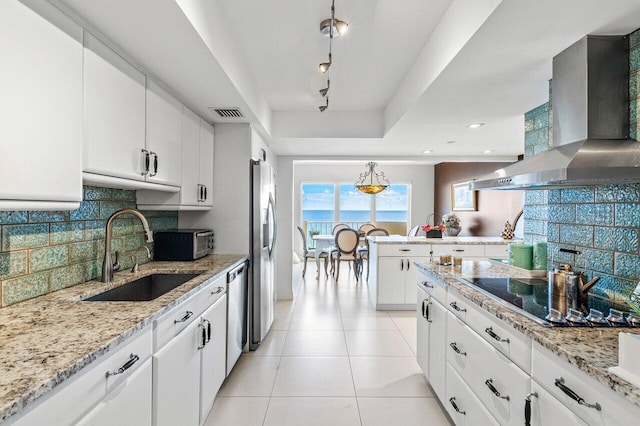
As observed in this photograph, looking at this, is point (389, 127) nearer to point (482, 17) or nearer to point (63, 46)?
point (482, 17)

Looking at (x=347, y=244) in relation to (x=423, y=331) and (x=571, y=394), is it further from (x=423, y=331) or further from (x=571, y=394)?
(x=571, y=394)

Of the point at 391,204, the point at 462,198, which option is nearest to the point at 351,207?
the point at 391,204

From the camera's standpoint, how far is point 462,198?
6.54m

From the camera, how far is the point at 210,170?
3.15 m

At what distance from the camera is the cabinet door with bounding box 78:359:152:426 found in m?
1.03

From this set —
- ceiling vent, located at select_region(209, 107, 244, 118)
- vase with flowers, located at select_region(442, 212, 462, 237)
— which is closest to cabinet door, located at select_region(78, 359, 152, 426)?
ceiling vent, located at select_region(209, 107, 244, 118)

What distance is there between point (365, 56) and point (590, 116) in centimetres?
158

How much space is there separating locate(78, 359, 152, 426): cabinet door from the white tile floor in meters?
0.93

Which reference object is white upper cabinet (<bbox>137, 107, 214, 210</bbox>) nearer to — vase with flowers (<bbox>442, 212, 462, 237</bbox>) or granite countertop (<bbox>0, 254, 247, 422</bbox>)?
granite countertop (<bbox>0, 254, 247, 422</bbox>)

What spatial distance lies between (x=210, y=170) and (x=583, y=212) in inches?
112

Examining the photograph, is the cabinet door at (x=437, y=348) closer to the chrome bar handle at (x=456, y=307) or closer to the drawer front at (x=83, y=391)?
the chrome bar handle at (x=456, y=307)

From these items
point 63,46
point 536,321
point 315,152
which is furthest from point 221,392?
point 315,152

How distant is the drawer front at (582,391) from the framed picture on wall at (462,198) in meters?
5.21

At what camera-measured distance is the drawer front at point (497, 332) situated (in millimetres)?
1268
